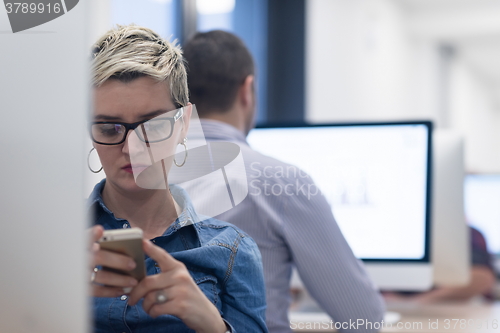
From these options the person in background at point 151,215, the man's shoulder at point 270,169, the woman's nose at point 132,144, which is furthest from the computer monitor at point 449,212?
the woman's nose at point 132,144

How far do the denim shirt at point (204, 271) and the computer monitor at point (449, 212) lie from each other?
0.77 metres

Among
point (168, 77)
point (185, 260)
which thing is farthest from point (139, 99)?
point (185, 260)

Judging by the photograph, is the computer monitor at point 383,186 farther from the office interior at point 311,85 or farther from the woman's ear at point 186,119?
the woman's ear at point 186,119

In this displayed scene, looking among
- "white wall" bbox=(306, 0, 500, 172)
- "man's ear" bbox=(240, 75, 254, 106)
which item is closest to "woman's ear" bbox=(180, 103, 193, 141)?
"man's ear" bbox=(240, 75, 254, 106)

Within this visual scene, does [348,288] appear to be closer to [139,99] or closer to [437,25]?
[139,99]

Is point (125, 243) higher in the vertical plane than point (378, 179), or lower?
higher

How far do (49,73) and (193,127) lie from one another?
22cm

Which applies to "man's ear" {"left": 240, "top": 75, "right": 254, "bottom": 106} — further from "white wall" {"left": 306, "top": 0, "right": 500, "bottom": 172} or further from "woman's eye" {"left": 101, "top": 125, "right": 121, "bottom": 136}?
"white wall" {"left": 306, "top": 0, "right": 500, "bottom": 172}

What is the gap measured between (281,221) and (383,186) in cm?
39

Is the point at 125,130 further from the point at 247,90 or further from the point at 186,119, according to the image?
the point at 247,90

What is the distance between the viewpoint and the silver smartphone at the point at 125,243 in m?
0.41

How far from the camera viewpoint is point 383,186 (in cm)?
112

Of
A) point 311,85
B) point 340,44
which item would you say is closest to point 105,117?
point 311,85

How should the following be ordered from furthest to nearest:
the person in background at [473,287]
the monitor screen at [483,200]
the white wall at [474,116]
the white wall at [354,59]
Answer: the white wall at [474,116]
the white wall at [354,59]
the monitor screen at [483,200]
the person in background at [473,287]
